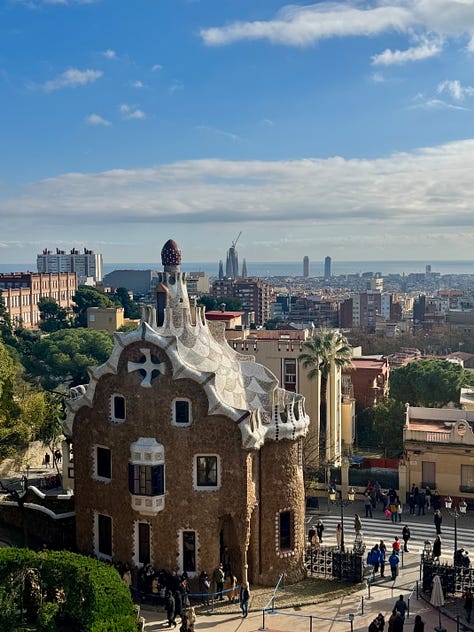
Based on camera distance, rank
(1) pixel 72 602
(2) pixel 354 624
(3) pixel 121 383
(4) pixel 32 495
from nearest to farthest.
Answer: (1) pixel 72 602 < (2) pixel 354 624 < (3) pixel 121 383 < (4) pixel 32 495

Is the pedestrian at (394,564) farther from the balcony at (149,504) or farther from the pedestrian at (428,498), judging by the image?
the pedestrian at (428,498)

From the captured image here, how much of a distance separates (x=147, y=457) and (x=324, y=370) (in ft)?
72.6

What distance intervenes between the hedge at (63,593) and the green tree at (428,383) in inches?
1603

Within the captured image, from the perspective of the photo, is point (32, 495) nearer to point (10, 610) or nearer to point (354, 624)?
point (10, 610)

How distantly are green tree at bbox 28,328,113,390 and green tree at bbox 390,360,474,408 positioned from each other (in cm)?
2993

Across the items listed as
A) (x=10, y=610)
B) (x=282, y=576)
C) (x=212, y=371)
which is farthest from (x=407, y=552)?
(x=10, y=610)

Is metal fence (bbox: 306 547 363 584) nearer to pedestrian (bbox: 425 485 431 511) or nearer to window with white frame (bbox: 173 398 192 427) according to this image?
window with white frame (bbox: 173 398 192 427)

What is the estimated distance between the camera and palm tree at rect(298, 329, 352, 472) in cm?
4912

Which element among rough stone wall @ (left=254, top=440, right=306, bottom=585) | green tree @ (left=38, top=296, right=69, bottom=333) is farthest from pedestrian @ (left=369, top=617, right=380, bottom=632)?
green tree @ (left=38, top=296, right=69, bottom=333)

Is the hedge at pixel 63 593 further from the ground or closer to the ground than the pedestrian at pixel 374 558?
further from the ground

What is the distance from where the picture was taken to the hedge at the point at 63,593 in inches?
944

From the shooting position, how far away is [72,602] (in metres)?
24.7

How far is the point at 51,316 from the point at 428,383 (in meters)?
83.1

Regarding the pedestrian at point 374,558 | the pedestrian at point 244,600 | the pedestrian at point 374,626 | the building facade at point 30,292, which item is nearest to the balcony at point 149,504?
the pedestrian at point 244,600
